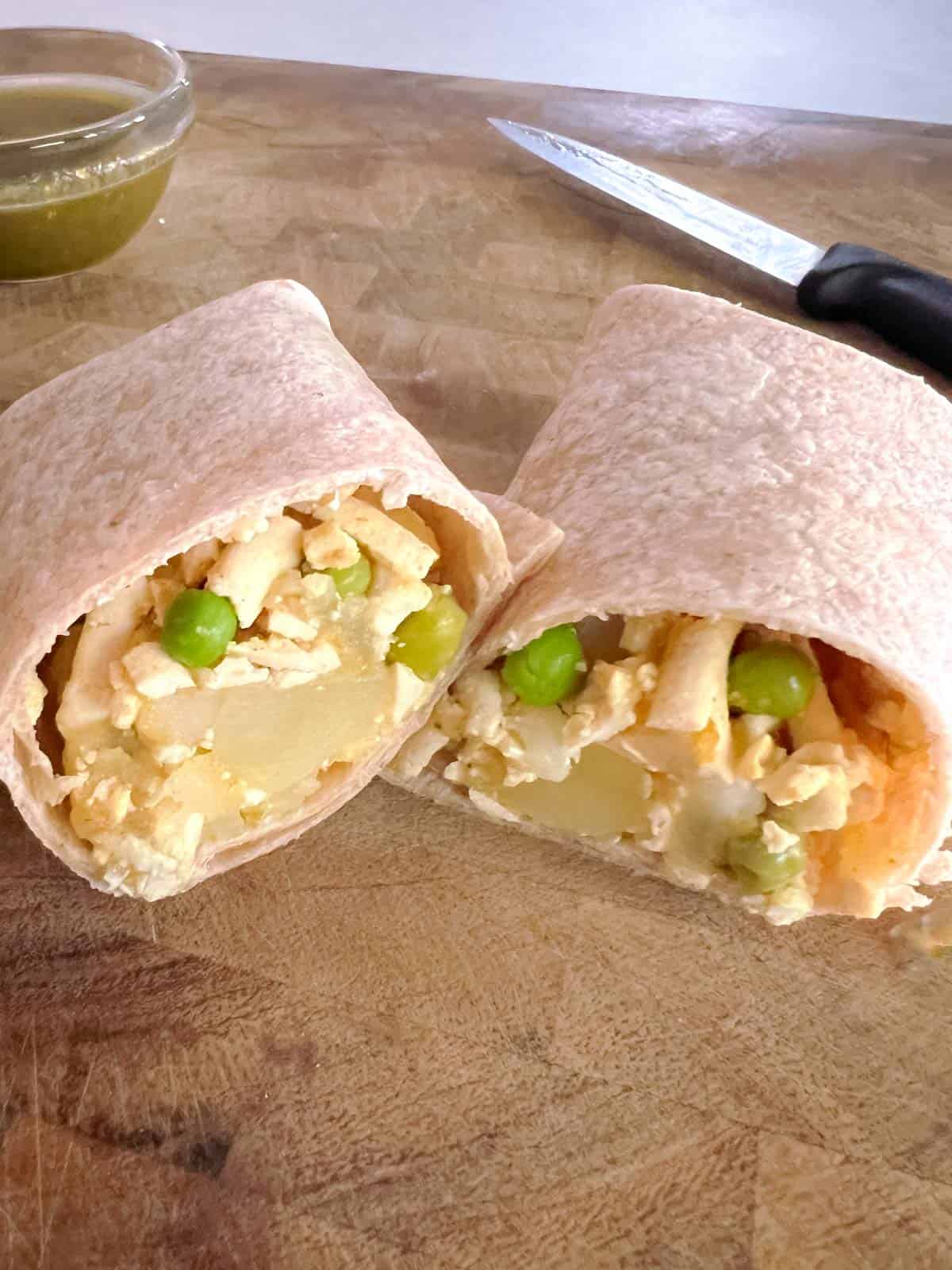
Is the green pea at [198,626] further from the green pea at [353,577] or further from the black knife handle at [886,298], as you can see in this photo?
the black knife handle at [886,298]

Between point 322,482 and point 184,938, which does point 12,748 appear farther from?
point 322,482

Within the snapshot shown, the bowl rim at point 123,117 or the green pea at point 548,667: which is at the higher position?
the bowl rim at point 123,117

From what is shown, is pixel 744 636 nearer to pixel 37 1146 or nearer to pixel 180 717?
pixel 180 717

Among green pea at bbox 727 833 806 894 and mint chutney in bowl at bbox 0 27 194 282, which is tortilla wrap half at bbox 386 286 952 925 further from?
mint chutney in bowl at bbox 0 27 194 282

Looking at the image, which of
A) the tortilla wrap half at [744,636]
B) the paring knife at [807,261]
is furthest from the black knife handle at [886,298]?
the tortilla wrap half at [744,636]

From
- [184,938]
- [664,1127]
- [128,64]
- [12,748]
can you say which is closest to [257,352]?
[12,748]

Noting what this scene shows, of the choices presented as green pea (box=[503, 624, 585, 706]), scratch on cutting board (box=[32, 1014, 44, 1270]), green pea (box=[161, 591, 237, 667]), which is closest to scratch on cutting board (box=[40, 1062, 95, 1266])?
scratch on cutting board (box=[32, 1014, 44, 1270])

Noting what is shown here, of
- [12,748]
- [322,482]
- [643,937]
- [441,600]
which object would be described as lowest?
[643,937]
